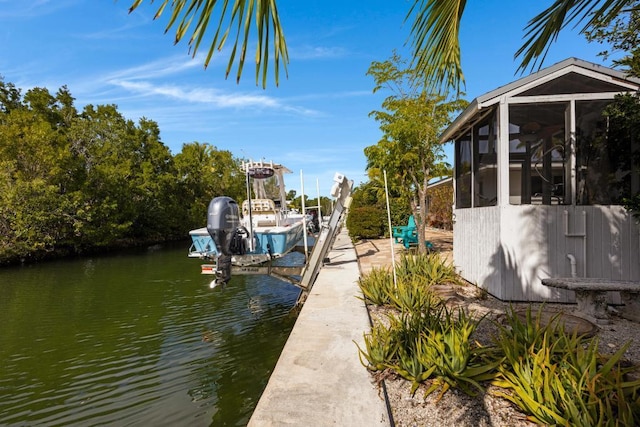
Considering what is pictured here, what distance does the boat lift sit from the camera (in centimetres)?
754

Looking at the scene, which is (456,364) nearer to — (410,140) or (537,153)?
(537,153)

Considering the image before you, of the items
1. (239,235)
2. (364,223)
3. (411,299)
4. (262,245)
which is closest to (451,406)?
(411,299)

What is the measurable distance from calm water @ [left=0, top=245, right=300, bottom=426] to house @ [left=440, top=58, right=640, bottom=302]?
459 centimetres

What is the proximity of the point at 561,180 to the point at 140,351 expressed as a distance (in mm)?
7971

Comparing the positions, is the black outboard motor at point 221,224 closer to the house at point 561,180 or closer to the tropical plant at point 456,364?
the tropical plant at point 456,364

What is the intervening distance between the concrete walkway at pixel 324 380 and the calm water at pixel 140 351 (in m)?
0.97

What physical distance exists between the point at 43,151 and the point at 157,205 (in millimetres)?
11834

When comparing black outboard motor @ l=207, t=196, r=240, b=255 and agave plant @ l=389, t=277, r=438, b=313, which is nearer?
agave plant @ l=389, t=277, r=438, b=313

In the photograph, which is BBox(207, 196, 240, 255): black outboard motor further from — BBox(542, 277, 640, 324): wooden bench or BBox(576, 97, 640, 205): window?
BBox(576, 97, 640, 205): window

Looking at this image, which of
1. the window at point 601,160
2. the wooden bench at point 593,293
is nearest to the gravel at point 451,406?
the wooden bench at point 593,293

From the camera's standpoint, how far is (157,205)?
1213 inches

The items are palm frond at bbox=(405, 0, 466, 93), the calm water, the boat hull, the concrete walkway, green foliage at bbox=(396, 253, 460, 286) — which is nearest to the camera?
palm frond at bbox=(405, 0, 466, 93)

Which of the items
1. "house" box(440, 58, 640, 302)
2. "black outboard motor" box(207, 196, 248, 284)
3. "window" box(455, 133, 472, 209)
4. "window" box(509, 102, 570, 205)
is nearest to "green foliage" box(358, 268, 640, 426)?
"house" box(440, 58, 640, 302)

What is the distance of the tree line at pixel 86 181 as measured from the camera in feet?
59.4
